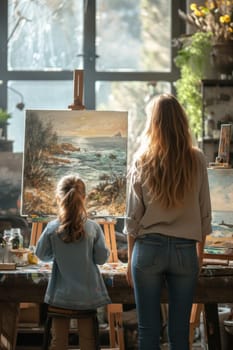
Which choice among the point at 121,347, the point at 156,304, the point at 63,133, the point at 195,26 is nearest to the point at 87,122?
the point at 63,133

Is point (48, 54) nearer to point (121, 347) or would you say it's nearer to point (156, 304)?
point (121, 347)

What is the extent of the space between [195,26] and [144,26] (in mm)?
599

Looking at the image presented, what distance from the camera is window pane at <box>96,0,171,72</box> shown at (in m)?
7.03

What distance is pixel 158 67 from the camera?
23.2ft

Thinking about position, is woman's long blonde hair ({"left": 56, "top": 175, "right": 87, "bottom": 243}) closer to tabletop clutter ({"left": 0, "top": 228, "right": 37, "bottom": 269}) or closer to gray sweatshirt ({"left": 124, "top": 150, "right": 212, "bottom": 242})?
gray sweatshirt ({"left": 124, "top": 150, "right": 212, "bottom": 242})

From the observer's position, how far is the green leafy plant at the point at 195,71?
6.39m

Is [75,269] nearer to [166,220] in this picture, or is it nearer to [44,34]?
[166,220]

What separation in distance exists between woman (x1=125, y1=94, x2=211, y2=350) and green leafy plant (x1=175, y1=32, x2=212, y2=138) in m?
2.86

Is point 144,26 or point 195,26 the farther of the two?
point 144,26

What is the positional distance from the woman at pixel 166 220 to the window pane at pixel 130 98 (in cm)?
337

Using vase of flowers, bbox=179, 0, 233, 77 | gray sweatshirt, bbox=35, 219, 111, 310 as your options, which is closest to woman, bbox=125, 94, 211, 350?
gray sweatshirt, bbox=35, 219, 111, 310

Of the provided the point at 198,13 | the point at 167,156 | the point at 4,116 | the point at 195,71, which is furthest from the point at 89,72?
the point at 167,156

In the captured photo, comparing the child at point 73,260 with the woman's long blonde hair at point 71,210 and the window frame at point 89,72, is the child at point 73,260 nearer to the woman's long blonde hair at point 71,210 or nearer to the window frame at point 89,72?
the woman's long blonde hair at point 71,210

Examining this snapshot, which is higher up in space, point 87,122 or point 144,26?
point 144,26
